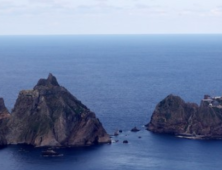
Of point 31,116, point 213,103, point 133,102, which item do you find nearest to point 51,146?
point 31,116

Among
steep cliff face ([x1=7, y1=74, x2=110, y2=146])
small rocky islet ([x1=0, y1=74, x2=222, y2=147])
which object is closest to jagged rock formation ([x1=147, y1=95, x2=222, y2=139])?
small rocky islet ([x1=0, y1=74, x2=222, y2=147])

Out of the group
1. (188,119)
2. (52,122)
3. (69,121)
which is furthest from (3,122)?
(188,119)

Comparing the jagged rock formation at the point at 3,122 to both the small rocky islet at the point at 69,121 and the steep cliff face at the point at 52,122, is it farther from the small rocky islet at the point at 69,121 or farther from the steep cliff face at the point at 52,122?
the steep cliff face at the point at 52,122

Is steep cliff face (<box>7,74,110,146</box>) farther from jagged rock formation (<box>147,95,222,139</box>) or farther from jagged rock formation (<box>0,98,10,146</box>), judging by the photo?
jagged rock formation (<box>147,95,222,139</box>)

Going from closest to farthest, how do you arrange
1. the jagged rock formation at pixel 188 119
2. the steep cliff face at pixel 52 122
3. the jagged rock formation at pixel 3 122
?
the steep cliff face at pixel 52 122 < the jagged rock formation at pixel 3 122 < the jagged rock formation at pixel 188 119

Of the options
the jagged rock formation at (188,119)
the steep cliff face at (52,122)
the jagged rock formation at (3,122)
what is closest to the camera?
the steep cliff face at (52,122)

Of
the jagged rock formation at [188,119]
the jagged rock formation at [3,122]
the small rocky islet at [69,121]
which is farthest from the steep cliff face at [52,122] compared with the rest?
the jagged rock formation at [188,119]

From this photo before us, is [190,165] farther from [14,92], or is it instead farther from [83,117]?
[14,92]

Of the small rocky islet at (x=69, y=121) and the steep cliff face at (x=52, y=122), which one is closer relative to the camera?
the steep cliff face at (x=52, y=122)
